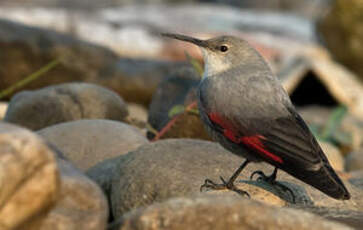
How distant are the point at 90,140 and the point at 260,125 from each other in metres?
1.50

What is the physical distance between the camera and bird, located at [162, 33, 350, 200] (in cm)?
420

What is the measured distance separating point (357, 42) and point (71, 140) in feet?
30.5

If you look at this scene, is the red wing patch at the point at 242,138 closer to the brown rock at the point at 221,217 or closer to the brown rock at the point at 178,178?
the brown rock at the point at 178,178

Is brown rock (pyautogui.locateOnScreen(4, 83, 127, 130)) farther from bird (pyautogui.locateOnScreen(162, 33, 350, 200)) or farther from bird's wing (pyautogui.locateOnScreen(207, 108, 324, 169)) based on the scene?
bird's wing (pyautogui.locateOnScreen(207, 108, 324, 169))

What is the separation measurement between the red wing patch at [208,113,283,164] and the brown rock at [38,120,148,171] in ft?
3.69

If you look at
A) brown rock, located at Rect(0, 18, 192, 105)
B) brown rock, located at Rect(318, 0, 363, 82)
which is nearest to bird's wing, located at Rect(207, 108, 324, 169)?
brown rock, located at Rect(0, 18, 192, 105)

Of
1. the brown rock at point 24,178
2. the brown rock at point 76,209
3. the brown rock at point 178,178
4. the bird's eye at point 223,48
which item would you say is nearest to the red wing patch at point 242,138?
the brown rock at point 178,178

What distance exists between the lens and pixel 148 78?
32.2ft

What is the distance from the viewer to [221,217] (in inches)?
116

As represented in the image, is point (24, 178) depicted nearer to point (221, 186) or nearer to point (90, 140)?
point (221, 186)

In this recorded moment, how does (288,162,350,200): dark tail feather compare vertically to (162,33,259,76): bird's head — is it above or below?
below

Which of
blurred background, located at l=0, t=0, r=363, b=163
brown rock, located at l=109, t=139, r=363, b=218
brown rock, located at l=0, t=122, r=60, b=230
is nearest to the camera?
brown rock, located at l=0, t=122, r=60, b=230

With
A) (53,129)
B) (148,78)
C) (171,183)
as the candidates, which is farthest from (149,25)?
(171,183)

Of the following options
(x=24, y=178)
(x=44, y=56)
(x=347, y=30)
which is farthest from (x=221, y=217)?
(x=347, y=30)
